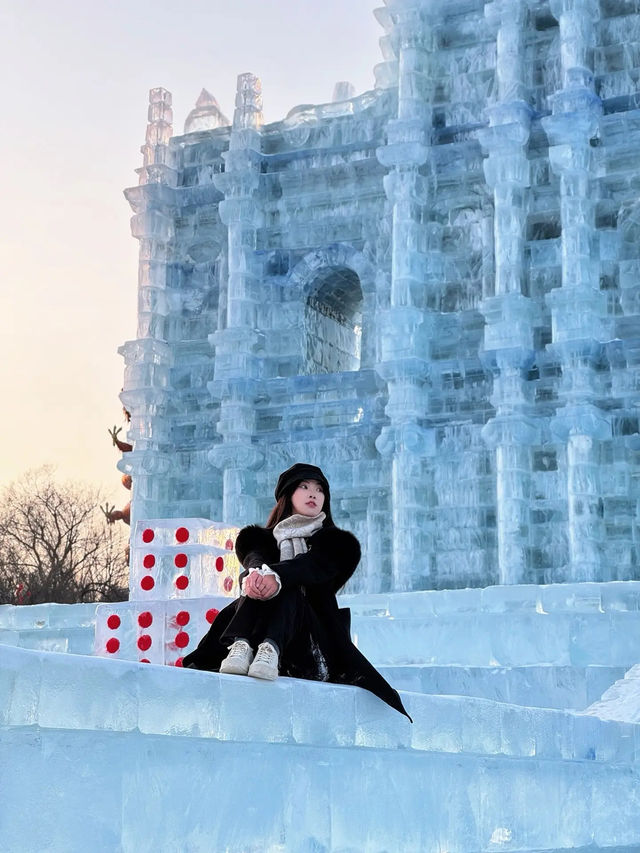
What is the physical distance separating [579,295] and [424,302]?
350cm

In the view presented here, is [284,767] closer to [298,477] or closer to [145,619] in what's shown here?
[298,477]

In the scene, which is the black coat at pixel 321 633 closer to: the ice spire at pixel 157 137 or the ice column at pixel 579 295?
the ice column at pixel 579 295

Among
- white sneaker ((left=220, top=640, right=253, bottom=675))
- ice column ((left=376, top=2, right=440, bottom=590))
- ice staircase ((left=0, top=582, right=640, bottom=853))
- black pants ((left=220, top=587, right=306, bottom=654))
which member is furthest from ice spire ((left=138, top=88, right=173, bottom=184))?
white sneaker ((left=220, top=640, right=253, bottom=675))

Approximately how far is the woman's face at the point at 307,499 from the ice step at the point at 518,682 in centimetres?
642

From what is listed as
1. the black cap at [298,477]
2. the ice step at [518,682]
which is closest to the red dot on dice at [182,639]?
the ice step at [518,682]

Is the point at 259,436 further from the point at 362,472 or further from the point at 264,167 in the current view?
the point at 264,167

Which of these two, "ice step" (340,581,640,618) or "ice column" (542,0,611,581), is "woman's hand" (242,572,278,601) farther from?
"ice column" (542,0,611,581)

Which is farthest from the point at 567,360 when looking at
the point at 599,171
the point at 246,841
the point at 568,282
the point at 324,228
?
the point at 246,841

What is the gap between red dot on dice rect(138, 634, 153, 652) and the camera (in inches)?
566

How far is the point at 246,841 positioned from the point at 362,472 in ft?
75.7

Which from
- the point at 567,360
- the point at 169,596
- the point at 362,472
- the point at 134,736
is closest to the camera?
the point at 134,736

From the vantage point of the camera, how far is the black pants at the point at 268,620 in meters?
7.09

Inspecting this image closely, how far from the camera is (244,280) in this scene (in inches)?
1222

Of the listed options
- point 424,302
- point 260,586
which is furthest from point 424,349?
point 260,586
